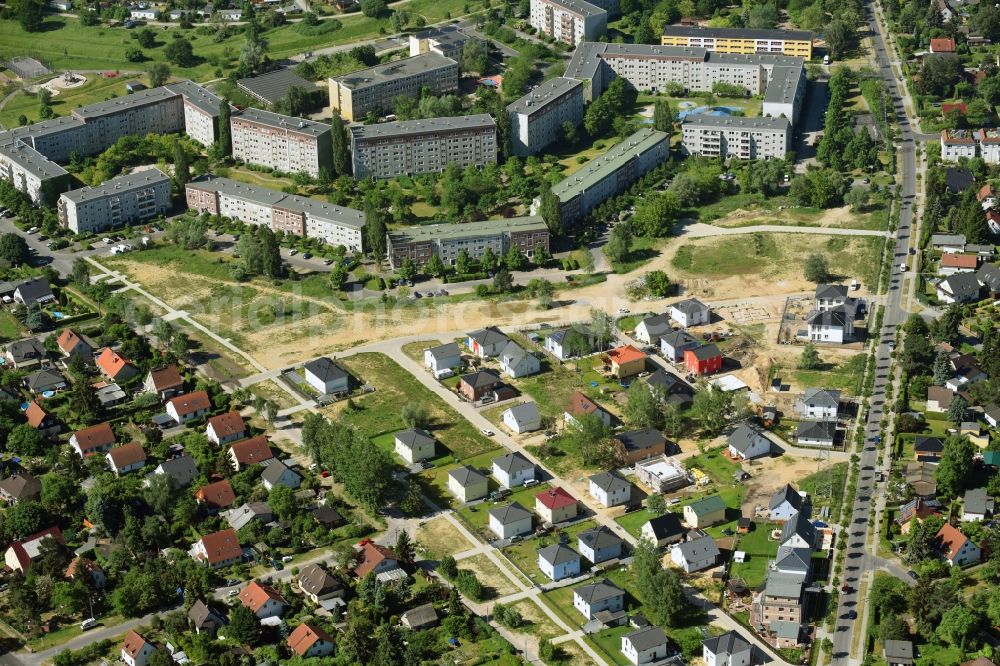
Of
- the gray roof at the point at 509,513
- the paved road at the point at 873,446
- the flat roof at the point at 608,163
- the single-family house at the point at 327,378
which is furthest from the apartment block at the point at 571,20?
the gray roof at the point at 509,513

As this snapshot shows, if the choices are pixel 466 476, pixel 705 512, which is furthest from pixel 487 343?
pixel 705 512

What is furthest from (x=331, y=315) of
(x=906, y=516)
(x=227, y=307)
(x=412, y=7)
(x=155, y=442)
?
(x=412, y=7)

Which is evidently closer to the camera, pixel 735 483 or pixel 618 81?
pixel 735 483

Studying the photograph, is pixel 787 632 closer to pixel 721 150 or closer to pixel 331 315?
pixel 331 315

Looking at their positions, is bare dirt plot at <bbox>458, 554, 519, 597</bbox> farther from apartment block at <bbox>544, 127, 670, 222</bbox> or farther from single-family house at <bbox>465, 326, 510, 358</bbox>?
apartment block at <bbox>544, 127, 670, 222</bbox>

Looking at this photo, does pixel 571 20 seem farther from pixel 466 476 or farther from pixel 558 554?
pixel 558 554

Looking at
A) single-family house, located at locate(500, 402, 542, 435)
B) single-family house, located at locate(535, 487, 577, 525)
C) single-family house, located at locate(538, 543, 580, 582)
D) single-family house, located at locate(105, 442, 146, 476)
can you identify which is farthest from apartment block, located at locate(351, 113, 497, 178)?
single-family house, located at locate(538, 543, 580, 582)
